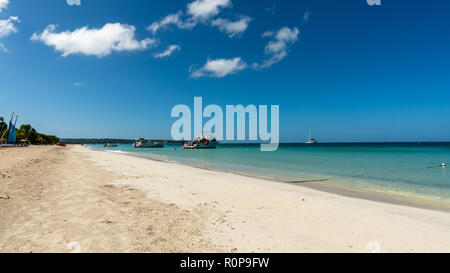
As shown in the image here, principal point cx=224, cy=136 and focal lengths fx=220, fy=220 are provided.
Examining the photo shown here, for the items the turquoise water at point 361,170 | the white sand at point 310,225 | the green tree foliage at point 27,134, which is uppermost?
the green tree foliage at point 27,134

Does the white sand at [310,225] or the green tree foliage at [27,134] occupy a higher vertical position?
the green tree foliage at [27,134]

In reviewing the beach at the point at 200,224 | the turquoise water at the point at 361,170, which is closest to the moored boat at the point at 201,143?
the turquoise water at the point at 361,170

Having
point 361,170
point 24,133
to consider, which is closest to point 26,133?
point 24,133

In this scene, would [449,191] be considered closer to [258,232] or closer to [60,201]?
[258,232]

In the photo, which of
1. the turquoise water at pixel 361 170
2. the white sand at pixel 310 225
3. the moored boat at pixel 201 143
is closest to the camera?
the white sand at pixel 310 225

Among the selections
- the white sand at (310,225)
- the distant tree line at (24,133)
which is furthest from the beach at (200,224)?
the distant tree line at (24,133)

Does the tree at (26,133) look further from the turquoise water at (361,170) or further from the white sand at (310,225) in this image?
the white sand at (310,225)

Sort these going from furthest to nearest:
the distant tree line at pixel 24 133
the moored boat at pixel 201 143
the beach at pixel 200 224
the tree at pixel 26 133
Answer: the moored boat at pixel 201 143 → the tree at pixel 26 133 → the distant tree line at pixel 24 133 → the beach at pixel 200 224

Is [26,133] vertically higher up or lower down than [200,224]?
higher up

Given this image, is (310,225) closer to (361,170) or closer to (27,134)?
(361,170)

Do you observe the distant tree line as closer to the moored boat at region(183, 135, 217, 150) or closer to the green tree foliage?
the green tree foliage

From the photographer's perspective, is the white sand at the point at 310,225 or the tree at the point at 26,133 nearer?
the white sand at the point at 310,225
